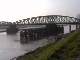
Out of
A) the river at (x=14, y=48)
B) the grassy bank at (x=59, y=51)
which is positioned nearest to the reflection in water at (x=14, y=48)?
the river at (x=14, y=48)

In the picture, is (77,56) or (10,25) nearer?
(77,56)

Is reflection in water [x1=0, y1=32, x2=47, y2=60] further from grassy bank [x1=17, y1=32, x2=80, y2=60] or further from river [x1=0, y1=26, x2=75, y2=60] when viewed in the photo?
grassy bank [x1=17, y1=32, x2=80, y2=60]

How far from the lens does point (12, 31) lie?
75000 mm

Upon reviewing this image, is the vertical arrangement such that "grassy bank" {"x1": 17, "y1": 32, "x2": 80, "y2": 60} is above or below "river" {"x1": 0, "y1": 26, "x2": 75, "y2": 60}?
above

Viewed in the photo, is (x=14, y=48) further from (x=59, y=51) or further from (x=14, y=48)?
(x=59, y=51)

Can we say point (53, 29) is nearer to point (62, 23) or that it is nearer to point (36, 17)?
point (62, 23)

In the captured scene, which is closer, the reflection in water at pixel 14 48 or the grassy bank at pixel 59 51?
the grassy bank at pixel 59 51

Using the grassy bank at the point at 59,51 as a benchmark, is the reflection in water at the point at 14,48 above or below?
below

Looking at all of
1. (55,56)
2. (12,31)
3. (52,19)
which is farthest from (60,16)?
(55,56)

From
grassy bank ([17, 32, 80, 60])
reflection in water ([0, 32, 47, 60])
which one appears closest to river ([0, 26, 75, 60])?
reflection in water ([0, 32, 47, 60])

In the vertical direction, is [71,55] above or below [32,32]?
above

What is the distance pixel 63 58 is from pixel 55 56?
0.42m

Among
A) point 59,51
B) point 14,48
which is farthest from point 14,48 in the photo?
point 59,51

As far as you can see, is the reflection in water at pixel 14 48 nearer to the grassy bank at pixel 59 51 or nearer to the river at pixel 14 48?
the river at pixel 14 48
